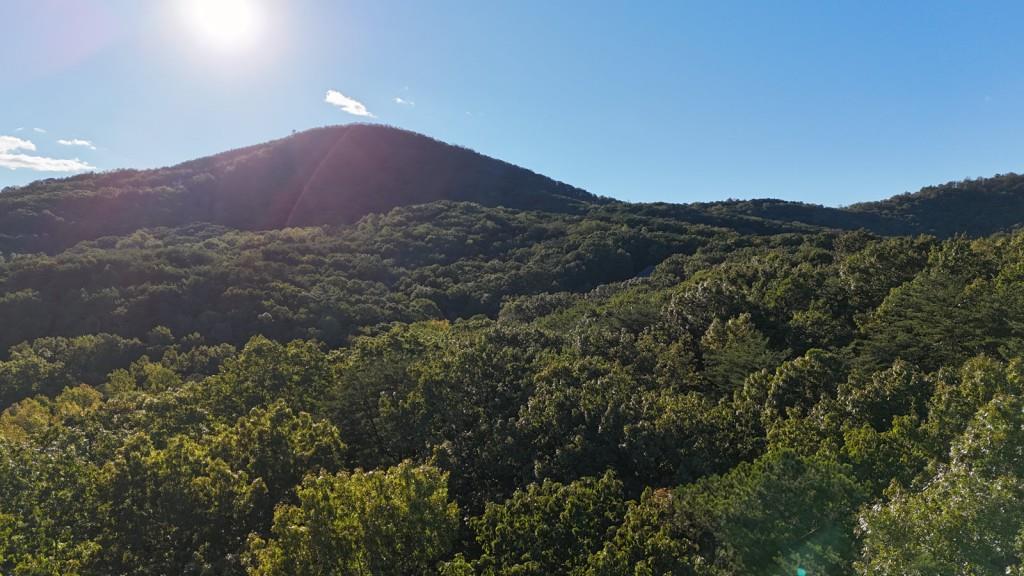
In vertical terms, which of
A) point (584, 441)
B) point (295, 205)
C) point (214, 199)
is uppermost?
point (295, 205)

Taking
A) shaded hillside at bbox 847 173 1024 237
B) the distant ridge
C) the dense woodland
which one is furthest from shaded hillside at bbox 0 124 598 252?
shaded hillside at bbox 847 173 1024 237

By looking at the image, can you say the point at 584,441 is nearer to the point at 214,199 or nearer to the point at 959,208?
the point at 214,199

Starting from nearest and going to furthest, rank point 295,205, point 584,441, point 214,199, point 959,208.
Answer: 1. point 584,441
2. point 959,208
3. point 214,199
4. point 295,205

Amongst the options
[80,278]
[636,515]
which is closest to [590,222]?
[80,278]

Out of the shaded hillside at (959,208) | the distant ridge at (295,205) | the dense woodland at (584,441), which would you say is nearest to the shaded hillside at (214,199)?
the distant ridge at (295,205)

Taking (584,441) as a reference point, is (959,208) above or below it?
above

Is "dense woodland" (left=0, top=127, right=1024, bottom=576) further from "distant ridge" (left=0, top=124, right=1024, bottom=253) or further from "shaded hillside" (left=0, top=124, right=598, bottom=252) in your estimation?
"distant ridge" (left=0, top=124, right=1024, bottom=253)

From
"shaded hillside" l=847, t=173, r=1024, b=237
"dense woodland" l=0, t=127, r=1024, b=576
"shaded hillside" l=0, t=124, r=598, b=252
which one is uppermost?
"shaded hillside" l=847, t=173, r=1024, b=237

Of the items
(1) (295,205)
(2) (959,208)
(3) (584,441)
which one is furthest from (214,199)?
(2) (959,208)

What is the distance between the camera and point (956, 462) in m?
21.7

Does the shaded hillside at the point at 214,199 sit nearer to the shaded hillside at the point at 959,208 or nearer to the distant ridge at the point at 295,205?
the distant ridge at the point at 295,205

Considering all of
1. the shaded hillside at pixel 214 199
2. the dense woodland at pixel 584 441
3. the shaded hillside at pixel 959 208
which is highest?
the shaded hillside at pixel 959 208

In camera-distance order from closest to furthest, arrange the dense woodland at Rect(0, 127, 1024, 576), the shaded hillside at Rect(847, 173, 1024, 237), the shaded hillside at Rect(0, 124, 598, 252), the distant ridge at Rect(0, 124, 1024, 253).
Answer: the dense woodland at Rect(0, 127, 1024, 576) < the shaded hillside at Rect(0, 124, 598, 252) < the distant ridge at Rect(0, 124, 1024, 253) < the shaded hillside at Rect(847, 173, 1024, 237)

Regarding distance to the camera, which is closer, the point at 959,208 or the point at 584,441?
the point at 584,441
